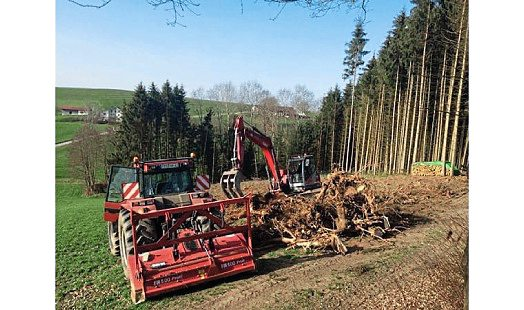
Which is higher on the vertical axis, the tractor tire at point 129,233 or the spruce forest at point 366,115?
the spruce forest at point 366,115

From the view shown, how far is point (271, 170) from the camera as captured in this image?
5.51m

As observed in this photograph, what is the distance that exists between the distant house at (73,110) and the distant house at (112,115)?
19cm

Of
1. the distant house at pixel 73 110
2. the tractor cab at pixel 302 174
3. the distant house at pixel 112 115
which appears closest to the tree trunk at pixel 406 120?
the tractor cab at pixel 302 174

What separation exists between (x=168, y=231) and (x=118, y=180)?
93cm

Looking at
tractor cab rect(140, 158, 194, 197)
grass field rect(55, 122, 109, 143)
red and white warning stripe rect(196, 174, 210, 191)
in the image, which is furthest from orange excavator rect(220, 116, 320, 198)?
grass field rect(55, 122, 109, 143)

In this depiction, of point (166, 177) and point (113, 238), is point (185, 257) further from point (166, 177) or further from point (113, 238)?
point (113, 238)

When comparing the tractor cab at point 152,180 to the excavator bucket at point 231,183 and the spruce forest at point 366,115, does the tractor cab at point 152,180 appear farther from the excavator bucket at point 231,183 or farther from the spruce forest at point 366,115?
the excavator bucket at point 231,183

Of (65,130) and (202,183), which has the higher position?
(65,130)

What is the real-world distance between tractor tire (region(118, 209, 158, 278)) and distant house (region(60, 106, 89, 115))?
60.5 inches

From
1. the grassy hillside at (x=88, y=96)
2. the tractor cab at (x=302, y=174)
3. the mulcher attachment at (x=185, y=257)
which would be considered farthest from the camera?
the tractor cab at (x=302, y=174)

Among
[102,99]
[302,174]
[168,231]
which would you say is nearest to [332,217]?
[302,174]

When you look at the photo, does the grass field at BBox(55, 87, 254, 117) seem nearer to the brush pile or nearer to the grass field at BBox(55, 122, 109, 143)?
the grass field at BBox(55, 122, 109, 143)

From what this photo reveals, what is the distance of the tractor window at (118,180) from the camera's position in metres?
3.53
